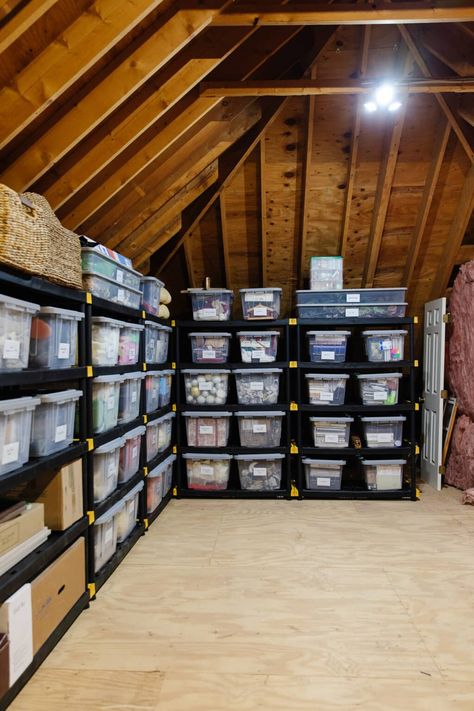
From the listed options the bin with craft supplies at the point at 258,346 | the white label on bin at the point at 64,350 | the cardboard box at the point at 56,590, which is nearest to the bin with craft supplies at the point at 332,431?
the bin with craft supplies at the point at 258,346

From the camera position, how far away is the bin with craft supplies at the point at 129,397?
2.94 metres

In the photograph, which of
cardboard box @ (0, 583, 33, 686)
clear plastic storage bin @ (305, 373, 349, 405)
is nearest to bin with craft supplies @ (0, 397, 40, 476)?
cardboard box @ (0, 583, 33, 686)

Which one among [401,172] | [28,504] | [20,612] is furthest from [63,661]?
[401,172]

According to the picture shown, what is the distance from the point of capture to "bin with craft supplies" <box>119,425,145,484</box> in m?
2.90

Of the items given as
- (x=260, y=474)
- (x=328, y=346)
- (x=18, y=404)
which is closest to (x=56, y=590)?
(x=18, y=404)

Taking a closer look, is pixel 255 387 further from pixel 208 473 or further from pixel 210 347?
pixel 208 473

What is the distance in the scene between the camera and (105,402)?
2.63m

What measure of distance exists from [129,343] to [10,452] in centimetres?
144

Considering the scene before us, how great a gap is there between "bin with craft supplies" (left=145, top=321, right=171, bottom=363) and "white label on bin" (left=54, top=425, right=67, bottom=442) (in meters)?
1.36

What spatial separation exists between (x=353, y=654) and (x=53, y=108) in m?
3.07

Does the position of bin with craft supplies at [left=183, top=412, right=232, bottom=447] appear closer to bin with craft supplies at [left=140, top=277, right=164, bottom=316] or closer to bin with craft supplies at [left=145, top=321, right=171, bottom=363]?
bin with craft supplies at [left=145, top=321, right=171, bottom=363]

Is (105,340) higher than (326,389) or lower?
higher

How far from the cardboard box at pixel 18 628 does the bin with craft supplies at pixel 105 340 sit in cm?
127

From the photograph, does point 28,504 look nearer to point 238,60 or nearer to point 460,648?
point 460,648
